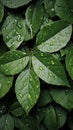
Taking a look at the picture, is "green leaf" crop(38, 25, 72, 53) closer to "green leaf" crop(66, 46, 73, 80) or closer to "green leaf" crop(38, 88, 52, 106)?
"green leaf" crop(66, 46, 73, 80)

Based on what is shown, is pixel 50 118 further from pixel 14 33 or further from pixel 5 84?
pixel 14 33

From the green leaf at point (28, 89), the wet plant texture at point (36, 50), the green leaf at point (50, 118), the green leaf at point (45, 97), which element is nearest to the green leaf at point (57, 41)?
the wet plant texture at point (36, 50)

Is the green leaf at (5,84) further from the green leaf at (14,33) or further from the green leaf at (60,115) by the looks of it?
the green leaf at (60,115)

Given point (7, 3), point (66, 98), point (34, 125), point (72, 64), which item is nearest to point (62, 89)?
point (66, 98)

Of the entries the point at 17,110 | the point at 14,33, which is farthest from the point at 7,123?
the point at 14,33

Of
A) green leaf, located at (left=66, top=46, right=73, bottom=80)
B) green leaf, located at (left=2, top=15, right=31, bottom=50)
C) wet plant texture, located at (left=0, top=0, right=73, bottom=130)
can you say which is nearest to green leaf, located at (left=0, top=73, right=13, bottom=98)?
wet plant texture, located at (left=0, top=0, right=73, bottom=130)

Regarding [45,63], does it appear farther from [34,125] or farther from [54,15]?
[34,125]

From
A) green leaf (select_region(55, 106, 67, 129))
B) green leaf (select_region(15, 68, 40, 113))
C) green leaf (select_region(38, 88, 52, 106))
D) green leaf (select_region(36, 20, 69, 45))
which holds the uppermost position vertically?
green leaf (select_region(36, 20, 69, 45))
